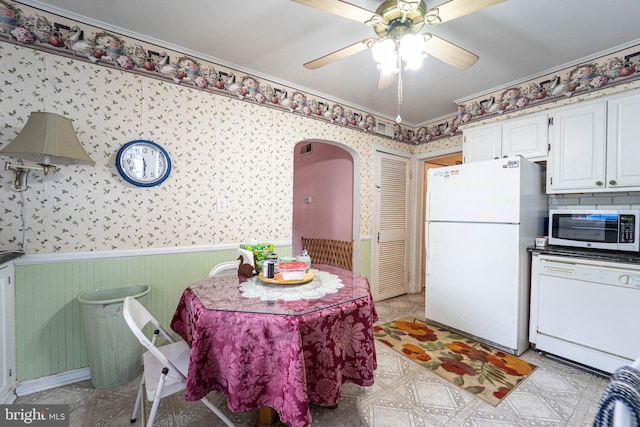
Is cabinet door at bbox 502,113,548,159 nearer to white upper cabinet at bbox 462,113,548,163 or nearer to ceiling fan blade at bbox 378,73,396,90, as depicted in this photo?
white upper cabinet at bbox 462,113,548,163

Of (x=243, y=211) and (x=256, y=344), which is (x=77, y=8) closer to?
(x=243, y=211)

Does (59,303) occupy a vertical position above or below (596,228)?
below

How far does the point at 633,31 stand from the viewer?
205 cm

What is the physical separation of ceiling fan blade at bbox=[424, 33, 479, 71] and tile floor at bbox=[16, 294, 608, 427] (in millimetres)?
2258

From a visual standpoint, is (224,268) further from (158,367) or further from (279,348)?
(279,348)

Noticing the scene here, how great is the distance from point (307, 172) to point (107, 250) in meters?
3.31

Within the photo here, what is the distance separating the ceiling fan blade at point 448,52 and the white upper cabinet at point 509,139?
1400mm

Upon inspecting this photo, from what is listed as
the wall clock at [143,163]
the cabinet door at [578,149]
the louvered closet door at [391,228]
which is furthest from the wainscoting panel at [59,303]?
the cabinet door at [578,149]

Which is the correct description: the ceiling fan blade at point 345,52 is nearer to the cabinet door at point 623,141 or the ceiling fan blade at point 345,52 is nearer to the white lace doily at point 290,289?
the white lace doily at point 290,289

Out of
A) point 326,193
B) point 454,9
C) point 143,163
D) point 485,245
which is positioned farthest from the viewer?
point 326,193

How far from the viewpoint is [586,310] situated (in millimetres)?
2156

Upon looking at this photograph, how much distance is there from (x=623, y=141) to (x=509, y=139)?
0.84 metres

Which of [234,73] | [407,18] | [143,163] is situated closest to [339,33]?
[407,18]

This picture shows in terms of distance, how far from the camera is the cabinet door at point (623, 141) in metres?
2.14
